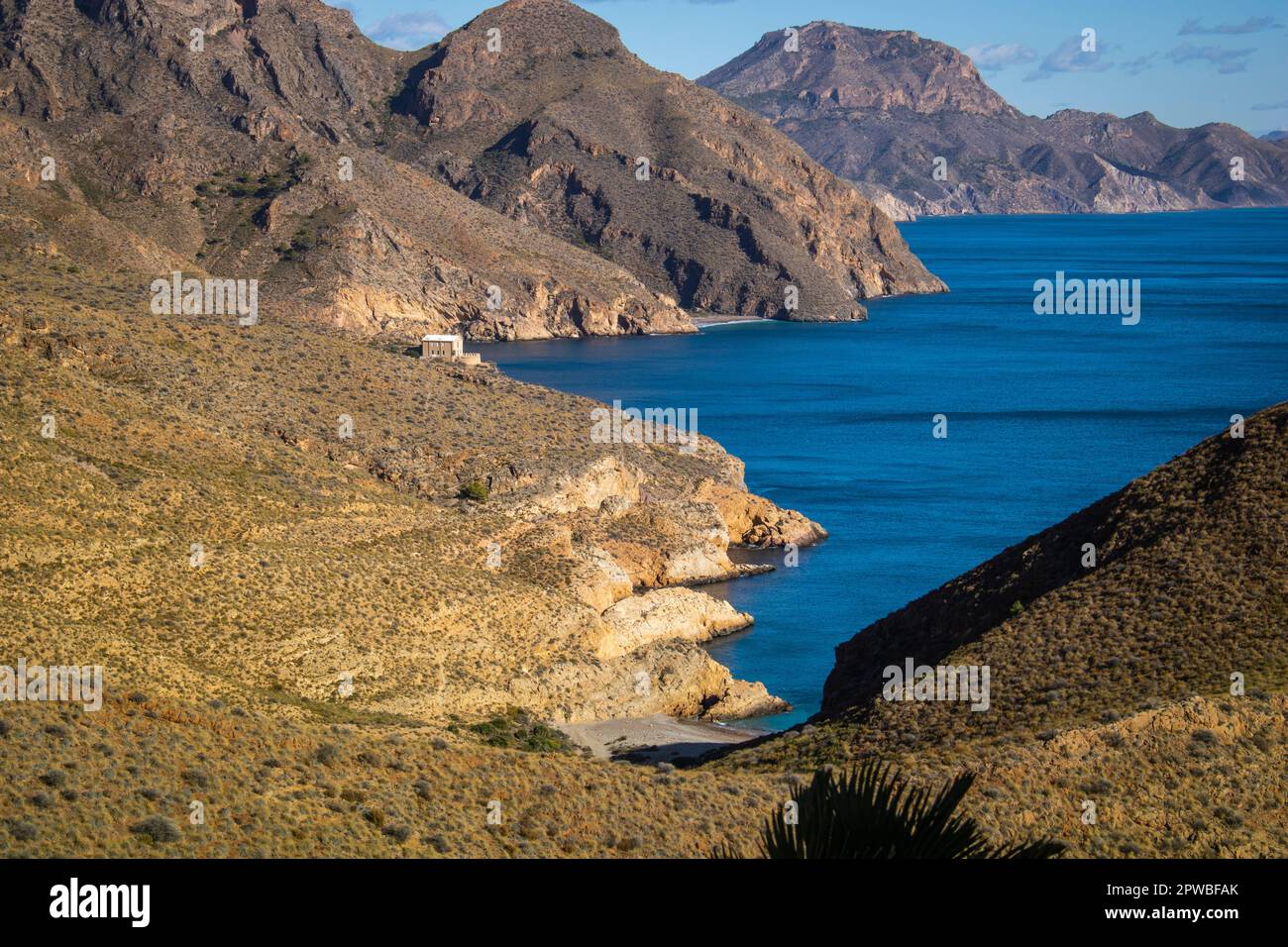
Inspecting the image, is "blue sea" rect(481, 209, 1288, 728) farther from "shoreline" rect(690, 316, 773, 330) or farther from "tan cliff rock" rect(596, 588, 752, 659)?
"shoreline" rect(690, 316, 773, 330)

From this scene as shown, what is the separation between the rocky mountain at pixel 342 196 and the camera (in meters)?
124

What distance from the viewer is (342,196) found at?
433 feet

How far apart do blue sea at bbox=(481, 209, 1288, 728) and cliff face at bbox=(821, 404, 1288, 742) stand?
10519 millimetres

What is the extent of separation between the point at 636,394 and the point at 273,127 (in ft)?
169

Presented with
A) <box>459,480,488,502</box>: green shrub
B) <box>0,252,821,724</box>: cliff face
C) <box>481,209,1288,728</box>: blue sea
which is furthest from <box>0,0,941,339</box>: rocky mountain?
<box>459,480,488,502</box>: green shrub

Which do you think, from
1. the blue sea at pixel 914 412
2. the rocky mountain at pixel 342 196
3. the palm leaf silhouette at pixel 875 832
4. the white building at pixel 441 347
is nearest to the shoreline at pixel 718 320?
the rocky mountain at pixel 342 196

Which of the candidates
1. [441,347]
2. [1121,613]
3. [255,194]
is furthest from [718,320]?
[1121,613]

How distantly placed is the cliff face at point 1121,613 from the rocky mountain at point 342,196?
2261 inches

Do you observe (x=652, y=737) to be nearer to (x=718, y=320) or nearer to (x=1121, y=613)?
(x=1121, y=613)

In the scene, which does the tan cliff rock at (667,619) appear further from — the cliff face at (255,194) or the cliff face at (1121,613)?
the cliff face at (255,194)

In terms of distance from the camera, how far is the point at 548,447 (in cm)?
6050

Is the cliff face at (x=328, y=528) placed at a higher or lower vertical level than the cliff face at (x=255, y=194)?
lower
